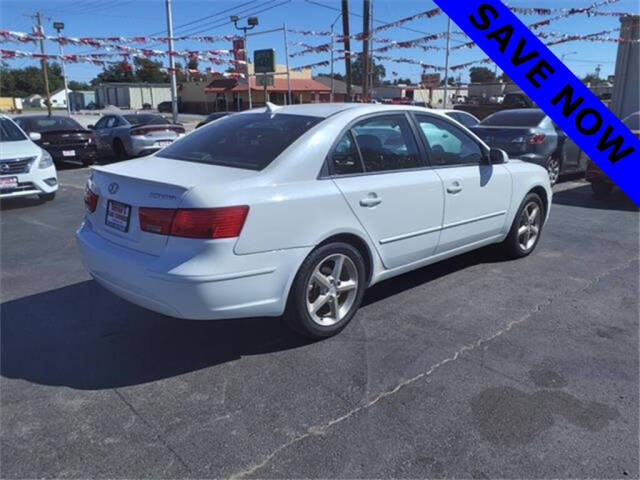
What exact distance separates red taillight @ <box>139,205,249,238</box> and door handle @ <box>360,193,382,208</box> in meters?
0.96

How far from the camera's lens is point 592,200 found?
30.6 feet

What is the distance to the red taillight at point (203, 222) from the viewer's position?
305 centimetres

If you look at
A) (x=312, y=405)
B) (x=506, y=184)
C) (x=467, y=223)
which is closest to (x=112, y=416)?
(x=312, y=405)

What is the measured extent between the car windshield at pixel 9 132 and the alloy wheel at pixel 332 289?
774 cm

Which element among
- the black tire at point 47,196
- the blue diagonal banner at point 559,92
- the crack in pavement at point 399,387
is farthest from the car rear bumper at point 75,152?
the blue diagonal banner at point 559,92

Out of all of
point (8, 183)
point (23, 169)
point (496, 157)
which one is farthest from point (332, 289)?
point (23, 169)

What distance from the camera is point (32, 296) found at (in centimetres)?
468

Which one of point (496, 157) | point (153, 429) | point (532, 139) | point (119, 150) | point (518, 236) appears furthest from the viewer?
point (119, 150)

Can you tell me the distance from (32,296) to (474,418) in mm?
3779

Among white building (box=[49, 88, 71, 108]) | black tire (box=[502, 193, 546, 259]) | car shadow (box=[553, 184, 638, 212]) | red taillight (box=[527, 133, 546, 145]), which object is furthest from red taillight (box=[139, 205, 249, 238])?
white building (box=[49, 88, 71, 108])

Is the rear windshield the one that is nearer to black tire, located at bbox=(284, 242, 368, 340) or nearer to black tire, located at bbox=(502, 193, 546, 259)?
black tire, located at bbox=(284, 242, 368, 340)

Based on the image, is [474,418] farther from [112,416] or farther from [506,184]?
[506,184]

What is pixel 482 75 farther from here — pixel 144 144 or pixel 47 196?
pixel 47 196

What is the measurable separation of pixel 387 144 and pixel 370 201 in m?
0.60
